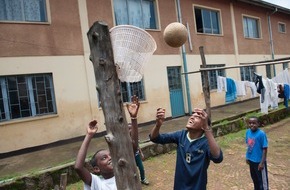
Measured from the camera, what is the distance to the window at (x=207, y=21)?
524 inches

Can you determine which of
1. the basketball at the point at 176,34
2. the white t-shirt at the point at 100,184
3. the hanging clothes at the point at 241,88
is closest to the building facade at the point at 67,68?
the hanging clothes at the point at 241,88

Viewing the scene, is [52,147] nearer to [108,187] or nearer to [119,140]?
[108,187]

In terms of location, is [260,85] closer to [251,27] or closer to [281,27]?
[251,27]

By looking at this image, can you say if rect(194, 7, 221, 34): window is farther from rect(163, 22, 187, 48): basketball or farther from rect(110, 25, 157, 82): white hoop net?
rect(110, 25, 157, 82): white hoop net

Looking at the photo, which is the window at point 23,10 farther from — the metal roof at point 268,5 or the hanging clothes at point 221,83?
the metal roof at point 268,5

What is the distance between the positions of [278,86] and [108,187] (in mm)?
7716

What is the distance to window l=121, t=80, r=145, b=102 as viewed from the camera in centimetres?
1017

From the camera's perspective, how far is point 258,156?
13.8 feet

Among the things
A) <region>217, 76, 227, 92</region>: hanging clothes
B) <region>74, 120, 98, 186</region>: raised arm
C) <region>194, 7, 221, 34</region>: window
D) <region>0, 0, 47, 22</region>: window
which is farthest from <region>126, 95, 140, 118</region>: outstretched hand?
<region>194, 7, 221, 34</region>: window

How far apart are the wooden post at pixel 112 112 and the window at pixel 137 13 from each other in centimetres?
856

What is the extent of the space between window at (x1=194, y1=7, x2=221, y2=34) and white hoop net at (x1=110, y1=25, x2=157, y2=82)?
11.8m

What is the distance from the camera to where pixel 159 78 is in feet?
36.6

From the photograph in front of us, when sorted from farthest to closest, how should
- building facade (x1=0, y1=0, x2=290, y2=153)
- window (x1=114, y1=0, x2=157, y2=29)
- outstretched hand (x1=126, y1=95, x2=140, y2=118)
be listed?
1. window (x1=114, y1=0, x2=157, y2=29)
2. building facade (x1=0, y1=0, x2=290, y2=153)
3. outstretched hand (x1=126, y1=95, x2=140, y2=118)

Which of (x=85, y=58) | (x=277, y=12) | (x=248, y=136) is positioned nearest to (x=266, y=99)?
(x=248, y=136)
